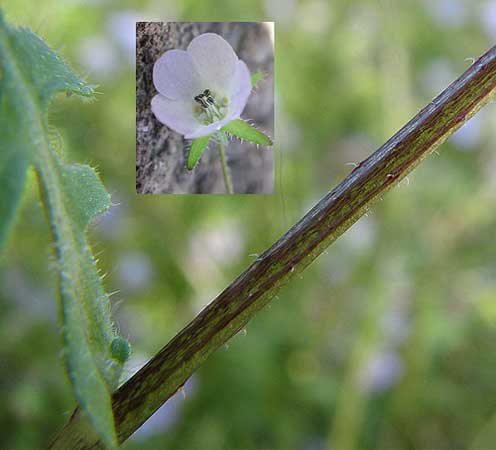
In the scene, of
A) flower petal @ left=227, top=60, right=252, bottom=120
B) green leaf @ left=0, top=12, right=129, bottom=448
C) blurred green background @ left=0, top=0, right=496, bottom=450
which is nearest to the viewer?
green leaf @ left=0, top=12, right=129, bottom=448

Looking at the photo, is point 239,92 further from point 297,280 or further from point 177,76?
point 297,280

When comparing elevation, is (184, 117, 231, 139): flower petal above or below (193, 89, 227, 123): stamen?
below

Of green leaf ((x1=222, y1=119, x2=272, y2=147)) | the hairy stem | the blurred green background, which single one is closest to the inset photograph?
green leaf ((x1=222, y1=119, x2=272, y2=147))

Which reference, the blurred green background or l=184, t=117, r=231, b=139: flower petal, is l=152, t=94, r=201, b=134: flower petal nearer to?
l=184, t=117, r=231, b=139: flower petal

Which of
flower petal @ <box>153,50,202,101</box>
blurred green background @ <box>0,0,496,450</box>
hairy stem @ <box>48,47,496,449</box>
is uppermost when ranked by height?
flower petal @ <box>153,50,202,101</box>

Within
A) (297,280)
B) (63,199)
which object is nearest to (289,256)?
(63,199)

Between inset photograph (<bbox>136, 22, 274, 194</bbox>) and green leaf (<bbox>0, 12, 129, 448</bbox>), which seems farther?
inset photograph (<bbox>136, 22, 274, 194</bbox>)

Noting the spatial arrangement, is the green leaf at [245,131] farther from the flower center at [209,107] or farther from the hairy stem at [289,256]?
the hairy stem at [289,256]

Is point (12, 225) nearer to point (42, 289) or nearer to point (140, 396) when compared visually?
point (140, 396)

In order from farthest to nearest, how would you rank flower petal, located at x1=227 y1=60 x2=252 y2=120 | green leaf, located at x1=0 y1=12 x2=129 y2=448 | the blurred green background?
1. the blurred green background
2. flower petal, located at x1=227 y1=60 x2=252 y2=120
3. green leaf, located at x1=0 y1=12 x2=129 y2=448
